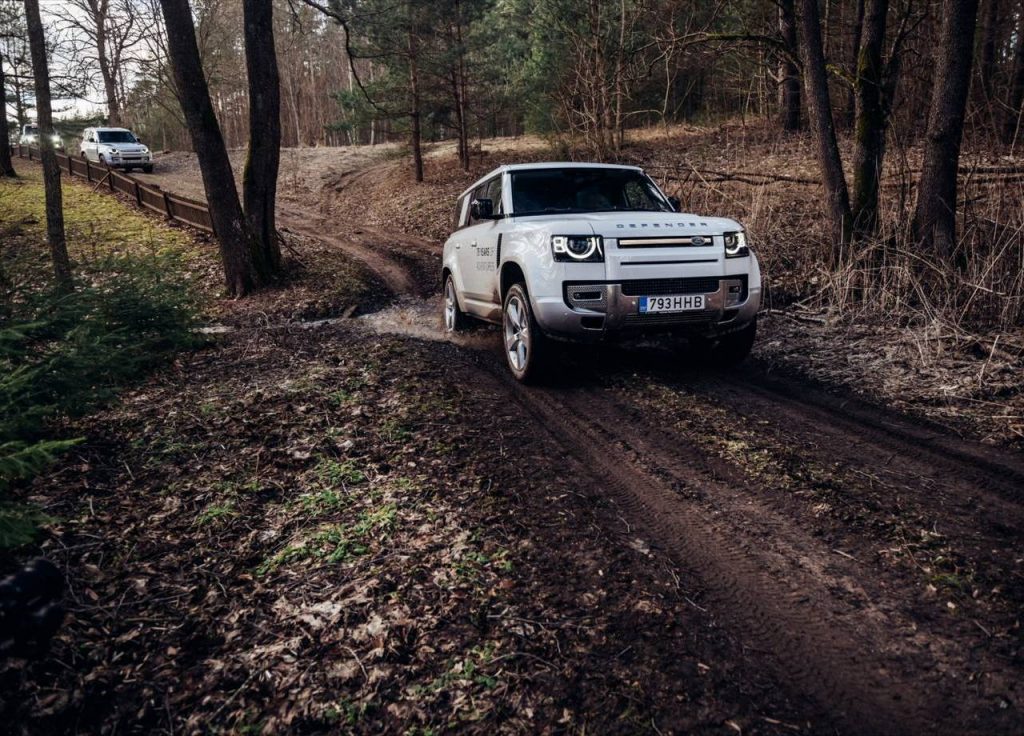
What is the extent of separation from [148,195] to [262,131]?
10134 millimetres

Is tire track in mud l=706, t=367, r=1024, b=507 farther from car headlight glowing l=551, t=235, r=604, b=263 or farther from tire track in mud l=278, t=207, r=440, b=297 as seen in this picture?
tire track in mud l=278, t=207, r=440, b=297

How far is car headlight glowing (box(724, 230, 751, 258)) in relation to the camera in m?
5.36

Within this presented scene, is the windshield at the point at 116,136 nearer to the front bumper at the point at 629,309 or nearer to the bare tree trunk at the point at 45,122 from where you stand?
the bare tree trunk at the point at 45,122

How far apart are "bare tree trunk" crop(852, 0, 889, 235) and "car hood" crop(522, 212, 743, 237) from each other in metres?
3.50

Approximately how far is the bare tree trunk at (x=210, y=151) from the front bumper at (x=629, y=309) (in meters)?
7.51

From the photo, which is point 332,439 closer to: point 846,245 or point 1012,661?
point 1012,661

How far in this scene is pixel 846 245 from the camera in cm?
786

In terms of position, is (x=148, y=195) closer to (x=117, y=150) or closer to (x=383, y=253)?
(x=383, y=253)

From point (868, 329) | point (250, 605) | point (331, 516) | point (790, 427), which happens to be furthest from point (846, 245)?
point (250, 605)

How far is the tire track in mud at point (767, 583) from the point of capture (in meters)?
2.17

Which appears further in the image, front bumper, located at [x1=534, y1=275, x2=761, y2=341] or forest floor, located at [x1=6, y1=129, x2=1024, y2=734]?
front bumper, located at [x1=534, y1=275, x2=761, y2=341]

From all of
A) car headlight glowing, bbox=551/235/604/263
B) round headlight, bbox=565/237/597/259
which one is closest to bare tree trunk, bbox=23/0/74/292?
car headlight glowing, bbox=551/235/604/263

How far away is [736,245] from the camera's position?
5398 mm

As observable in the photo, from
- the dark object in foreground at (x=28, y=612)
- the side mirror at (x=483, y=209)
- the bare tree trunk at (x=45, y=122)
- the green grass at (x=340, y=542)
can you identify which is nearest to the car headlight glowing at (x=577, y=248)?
the side mirror at (x=483, y=209)
